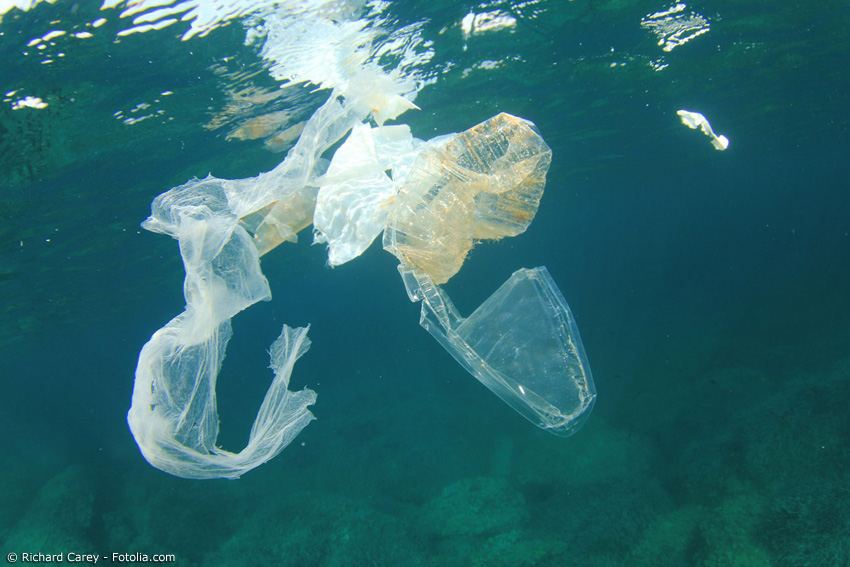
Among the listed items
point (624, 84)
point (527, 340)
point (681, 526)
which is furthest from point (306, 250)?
point (527, 340)

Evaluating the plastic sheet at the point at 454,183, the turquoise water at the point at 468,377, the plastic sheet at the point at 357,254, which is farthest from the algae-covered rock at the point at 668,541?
the plastic sheet at the point at 454,183

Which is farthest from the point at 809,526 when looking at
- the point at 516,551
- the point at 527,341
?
the point at 527,341

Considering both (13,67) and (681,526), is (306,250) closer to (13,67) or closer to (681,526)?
(13,67)

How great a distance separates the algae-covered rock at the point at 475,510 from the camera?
961 cm

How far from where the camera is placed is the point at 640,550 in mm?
7879

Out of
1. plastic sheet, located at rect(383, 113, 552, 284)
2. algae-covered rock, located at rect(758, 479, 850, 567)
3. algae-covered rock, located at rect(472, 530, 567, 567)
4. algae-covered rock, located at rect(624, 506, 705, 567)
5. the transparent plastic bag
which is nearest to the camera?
plastic sheet, located at rect(383, 113, 552, 284)

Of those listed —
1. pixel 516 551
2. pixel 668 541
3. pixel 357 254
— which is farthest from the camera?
pixel 516 551

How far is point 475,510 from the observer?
33.3 ft

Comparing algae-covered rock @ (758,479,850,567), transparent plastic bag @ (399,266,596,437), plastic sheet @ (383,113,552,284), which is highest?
plastic sheet @ (383,113,552,284)

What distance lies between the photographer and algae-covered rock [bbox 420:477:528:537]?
961 cm

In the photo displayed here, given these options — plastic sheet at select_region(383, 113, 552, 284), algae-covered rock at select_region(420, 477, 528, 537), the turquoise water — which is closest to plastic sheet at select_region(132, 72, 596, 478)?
plastic sheet at select_region(383, 113, 552, 284)

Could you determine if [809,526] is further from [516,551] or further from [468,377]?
[468,377]

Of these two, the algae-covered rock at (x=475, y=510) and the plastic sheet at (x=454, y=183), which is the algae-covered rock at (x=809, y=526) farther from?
the plastic sheet at (x=454, y=183)

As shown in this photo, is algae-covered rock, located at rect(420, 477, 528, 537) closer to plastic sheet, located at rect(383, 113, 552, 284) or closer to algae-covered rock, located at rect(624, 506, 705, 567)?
algae-covered rock, located at rect(624, 506, 705, 567)
